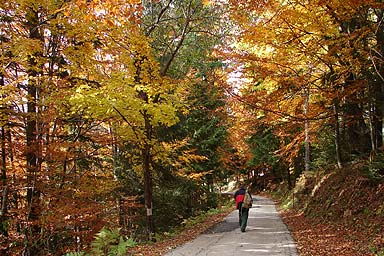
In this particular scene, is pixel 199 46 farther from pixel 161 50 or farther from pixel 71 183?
pixel 71 183

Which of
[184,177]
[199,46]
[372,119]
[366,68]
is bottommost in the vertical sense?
[184,177]

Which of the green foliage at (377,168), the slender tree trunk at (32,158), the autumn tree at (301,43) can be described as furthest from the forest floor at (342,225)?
the slender tree trunk at (32,158)

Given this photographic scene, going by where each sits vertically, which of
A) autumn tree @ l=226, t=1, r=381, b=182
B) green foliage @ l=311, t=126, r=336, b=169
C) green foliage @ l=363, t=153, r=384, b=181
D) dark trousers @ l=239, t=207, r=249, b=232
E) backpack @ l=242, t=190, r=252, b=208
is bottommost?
dark trousers @ l=239, t=207, r=249, b=232

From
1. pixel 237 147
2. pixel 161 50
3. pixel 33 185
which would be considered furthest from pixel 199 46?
pixel 237 147

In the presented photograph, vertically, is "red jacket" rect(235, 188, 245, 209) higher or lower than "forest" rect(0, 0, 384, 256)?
lower

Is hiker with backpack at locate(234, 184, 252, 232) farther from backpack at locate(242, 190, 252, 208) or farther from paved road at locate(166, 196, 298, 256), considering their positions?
paved road at locate(166, 196, 298, 256)

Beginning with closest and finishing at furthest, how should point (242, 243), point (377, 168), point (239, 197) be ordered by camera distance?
point (242, 243), point (377, 168), point (239, 197)

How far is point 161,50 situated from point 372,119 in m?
9.61

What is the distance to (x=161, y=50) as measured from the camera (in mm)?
16391

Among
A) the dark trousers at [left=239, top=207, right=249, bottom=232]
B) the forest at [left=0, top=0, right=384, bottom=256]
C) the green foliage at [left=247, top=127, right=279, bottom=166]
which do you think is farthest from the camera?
the green foliage at [left=247, top=127, right=279, bottom=166]

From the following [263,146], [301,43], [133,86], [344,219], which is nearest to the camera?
[301,43]

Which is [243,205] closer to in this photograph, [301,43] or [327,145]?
[301,43]

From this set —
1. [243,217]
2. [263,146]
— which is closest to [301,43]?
[243,217]

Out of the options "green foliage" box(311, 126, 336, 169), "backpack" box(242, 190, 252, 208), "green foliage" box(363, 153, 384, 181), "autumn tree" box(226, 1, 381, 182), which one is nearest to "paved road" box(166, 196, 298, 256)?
"backpack" box(242, 190, 252, 208)
